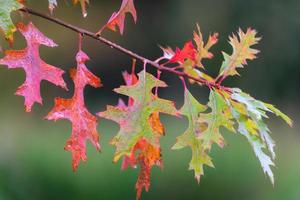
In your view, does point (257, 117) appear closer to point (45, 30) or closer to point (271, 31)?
point (45, 30)

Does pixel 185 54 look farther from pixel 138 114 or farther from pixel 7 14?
pixel 7 14

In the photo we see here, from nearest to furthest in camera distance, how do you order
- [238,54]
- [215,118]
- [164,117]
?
[215,118] < [238,54] < [164,117]

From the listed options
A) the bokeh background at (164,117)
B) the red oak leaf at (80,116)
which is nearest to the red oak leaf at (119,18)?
the red oak leaf at (80,116)

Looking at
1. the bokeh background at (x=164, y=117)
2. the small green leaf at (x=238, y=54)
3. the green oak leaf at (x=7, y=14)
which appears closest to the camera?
the green oak leaf at (x=7, y=14)

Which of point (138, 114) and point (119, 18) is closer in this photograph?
point (138, 114)

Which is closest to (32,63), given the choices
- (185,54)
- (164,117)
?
(185,54)

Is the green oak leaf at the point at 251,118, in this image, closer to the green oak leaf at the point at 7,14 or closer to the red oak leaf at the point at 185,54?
the red oak leaf at the point at 185,54

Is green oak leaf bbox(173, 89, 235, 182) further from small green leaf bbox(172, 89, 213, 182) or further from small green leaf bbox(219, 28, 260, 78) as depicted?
small green leaf bbox(219, 28, 260, 78)
